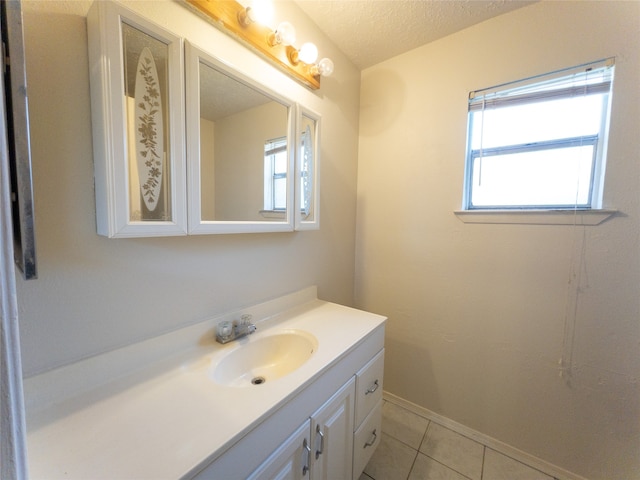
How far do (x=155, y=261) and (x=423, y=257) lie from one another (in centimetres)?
140

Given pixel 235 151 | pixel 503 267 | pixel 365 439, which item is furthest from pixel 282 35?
pixel 365 439

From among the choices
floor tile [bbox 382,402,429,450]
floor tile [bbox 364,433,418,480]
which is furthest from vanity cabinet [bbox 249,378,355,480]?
floor tile [bbox 382,402,429,450]

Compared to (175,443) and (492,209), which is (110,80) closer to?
(175,443)

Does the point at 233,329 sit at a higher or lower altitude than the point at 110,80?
lower

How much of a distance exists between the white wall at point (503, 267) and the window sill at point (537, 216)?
3cm

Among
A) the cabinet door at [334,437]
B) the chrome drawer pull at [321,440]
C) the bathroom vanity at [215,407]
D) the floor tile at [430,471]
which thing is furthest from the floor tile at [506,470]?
the chrome drawer pull at [321,440]

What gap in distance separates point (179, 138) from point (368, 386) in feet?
4.04

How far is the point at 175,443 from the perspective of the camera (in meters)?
0.54

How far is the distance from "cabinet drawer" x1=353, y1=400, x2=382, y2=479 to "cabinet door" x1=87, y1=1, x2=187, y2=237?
1.12 metres

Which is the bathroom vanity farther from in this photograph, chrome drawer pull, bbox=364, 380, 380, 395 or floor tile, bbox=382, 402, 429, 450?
floor tile, bbox=382, 402, 429, 450

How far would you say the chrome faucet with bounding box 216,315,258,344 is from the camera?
962 millimetres

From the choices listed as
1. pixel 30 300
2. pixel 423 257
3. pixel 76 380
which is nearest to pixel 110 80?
pixel 30 300

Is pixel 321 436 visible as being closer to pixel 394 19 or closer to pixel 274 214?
pixel 274 214

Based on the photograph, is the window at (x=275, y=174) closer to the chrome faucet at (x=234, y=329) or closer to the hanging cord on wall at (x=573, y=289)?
the chrome faucet at (x=234, y=329)
